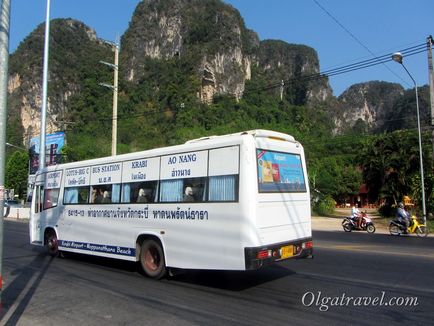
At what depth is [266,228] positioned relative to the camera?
7.96 meters

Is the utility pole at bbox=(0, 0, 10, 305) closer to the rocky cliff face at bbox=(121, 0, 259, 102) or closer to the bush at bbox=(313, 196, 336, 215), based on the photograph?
the bush at bbox=(313, 196, 336, 215)

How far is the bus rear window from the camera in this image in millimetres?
8180

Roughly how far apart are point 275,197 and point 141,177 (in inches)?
120

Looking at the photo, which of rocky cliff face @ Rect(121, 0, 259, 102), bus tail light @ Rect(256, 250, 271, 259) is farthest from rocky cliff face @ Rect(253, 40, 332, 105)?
bus tail light @ Rect(256, 250, 271, 259)

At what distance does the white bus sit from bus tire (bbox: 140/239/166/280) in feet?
0.07

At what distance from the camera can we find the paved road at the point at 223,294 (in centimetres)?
645

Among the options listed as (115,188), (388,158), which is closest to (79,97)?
(388,158)

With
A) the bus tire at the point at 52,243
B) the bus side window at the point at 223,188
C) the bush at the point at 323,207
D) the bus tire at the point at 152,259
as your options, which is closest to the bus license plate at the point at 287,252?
the bus side window at the point at 223,188

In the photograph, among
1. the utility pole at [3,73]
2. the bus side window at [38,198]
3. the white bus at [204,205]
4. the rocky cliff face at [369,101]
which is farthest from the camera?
the rocky cliff face at [369,101]

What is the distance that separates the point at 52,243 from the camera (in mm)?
12867

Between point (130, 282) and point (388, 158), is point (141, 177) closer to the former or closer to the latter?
point (130, 282)

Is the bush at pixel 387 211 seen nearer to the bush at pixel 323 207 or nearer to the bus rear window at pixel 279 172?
the bush at pixel 323 207

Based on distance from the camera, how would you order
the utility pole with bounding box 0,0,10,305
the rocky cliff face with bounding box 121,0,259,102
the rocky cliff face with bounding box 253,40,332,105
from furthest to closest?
the rocky cliff face with bounding box 253,40,332,105, the rocky cliff face with bounding box 121,0,259,102, the utility pole with bounding box 0,0,10,305

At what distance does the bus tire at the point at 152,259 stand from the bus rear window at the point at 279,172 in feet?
8.46
